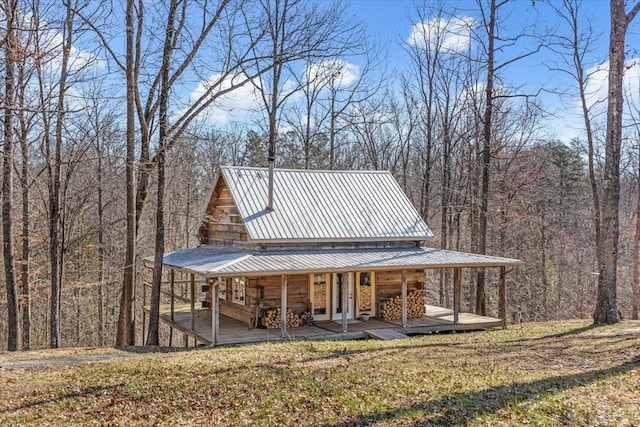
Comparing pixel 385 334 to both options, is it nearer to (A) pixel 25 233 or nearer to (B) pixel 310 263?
(B) pixel 310 263

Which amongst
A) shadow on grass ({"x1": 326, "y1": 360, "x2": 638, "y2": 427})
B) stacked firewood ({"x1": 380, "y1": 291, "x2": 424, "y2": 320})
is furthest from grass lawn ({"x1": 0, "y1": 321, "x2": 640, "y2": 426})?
stacked firewood ({"x1": 380, "y1": 291, "x2": 424, "y2": 320})

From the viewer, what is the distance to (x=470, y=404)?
725 centimetres

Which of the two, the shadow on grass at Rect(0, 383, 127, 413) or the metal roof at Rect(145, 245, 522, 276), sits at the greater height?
the metal roof at Rect(145, 245, 522, 276)

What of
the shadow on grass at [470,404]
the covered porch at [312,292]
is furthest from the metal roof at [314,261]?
the shadow on grass at [470,404]

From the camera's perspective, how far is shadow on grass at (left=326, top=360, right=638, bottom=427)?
673 cm

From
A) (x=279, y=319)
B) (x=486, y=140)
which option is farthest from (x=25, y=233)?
(x=486, y=140)

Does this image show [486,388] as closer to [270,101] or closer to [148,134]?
[148,134]

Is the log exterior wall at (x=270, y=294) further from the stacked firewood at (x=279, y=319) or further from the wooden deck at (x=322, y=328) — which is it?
the wooden deck at (x=322, y=328)

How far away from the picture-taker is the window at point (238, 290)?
17.6 metres

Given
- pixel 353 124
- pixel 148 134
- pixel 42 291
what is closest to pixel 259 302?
pixel 148 134

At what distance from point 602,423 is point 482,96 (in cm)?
1883

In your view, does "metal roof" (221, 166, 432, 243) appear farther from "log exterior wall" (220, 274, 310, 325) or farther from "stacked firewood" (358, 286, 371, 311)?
Result: "stacked firewood" (358, 286, 371, 311)

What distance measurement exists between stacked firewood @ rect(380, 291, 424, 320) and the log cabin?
1.3 inches

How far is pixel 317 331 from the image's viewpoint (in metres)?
15.9
